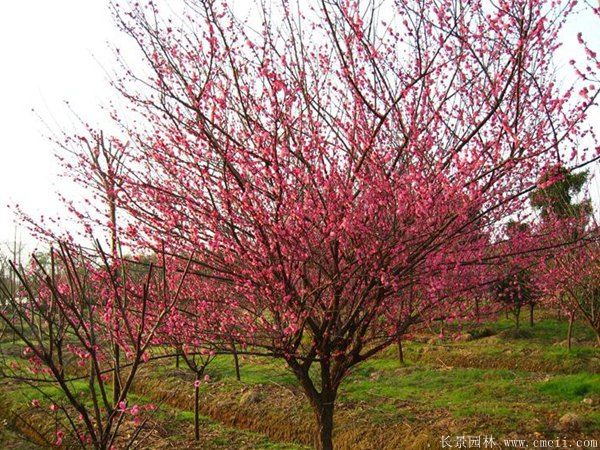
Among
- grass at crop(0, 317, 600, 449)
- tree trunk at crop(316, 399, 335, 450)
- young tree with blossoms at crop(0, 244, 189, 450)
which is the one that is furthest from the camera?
grass at crop(0, 317, 600, 449)

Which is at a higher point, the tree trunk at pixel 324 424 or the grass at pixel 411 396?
the tree trunk at pixel 324 424

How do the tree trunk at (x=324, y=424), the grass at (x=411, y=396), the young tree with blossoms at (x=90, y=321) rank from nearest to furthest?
the young tree with blossoms at (x=90, y=321) < the tree trunk at (x=324, y=424) < the grass at (x=411, y=396)

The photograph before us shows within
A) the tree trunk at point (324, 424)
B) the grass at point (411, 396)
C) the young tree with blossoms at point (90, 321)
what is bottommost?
the grass at point (411, 396)

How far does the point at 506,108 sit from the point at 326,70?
1.75 metres

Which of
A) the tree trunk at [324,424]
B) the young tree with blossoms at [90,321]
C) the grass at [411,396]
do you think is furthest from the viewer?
the grass at [411,396]

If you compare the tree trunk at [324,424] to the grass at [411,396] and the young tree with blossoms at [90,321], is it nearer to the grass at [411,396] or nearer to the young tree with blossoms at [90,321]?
the grass at [411,396]

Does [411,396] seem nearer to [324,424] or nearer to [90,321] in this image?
[324,424]

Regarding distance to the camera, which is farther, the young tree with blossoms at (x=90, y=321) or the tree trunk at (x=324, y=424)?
the tree trunk at (x=324, y=424)

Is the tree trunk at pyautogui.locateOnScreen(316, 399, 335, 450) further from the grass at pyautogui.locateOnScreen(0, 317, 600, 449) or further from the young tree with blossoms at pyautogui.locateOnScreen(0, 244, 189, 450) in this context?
the young tree with blossoms at pyautogui.locateOnScreen(0, 244, 189, 450)

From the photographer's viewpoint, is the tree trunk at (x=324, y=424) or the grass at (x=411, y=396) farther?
the grass at (x=411, y=396)

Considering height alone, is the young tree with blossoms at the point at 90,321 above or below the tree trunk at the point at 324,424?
above

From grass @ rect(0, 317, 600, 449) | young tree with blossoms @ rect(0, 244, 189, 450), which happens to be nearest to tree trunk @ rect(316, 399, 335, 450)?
grass @ rect(0, 317, 600, 449)

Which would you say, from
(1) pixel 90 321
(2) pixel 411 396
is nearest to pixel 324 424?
(1) pixel 90 321

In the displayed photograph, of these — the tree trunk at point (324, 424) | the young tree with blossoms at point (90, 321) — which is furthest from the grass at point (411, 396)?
the young tree with blossoms at point (90, 321)
